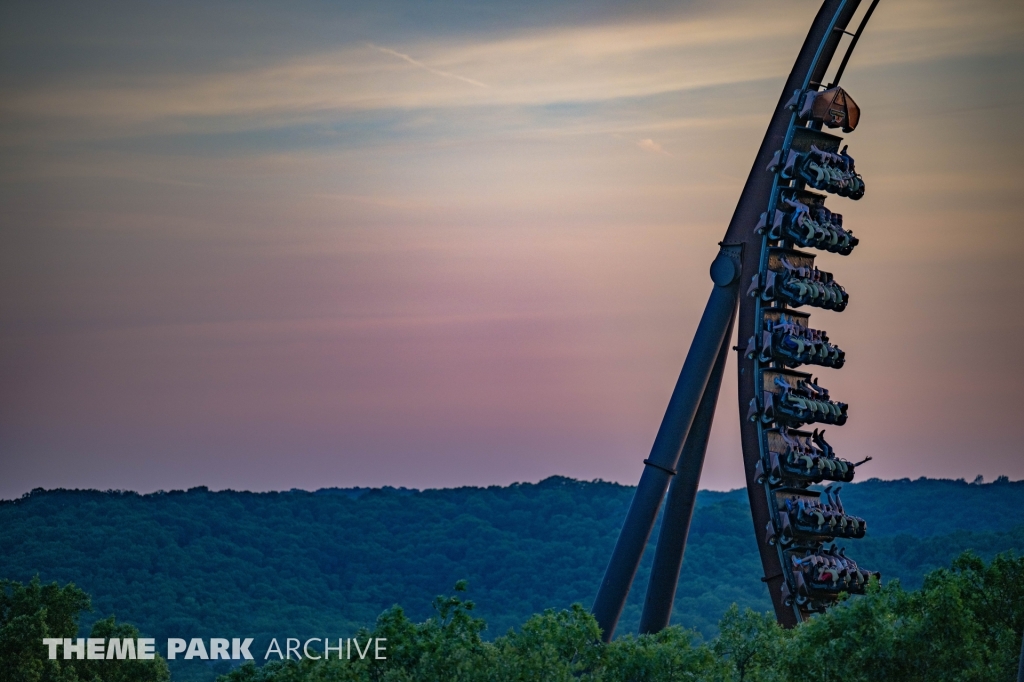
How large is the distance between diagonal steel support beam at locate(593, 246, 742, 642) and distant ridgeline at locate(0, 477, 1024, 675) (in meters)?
81.4

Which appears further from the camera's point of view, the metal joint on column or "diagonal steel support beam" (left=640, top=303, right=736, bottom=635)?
"diagonal steel support beam" (left=640, top=303, right=736, bottom=635)

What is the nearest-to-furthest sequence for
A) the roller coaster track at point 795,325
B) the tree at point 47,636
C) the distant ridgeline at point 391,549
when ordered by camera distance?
the roller coaster track at point 795,325 → the tree at point 47,636 → the distant ridgeline at point 391,549

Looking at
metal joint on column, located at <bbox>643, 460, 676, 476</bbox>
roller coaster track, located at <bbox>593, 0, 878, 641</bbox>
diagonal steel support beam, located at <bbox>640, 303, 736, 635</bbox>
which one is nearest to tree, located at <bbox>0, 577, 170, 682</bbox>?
diagonal steel support beam, located at <bbox>640, 303, 736, 635</bbox>

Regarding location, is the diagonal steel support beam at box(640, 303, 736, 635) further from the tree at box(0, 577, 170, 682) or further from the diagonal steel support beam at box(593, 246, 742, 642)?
the tree at box(0, 577, 170, 682)

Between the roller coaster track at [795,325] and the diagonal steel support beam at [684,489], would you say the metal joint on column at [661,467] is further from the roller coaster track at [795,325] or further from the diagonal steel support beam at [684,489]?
the roller coaster track at [795,325]

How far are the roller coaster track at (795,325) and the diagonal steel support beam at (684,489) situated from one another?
2697mm

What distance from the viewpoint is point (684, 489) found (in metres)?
42.4

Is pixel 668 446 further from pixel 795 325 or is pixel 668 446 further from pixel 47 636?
pixel 47 636

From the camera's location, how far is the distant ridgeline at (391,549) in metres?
137

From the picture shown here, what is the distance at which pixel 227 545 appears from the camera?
166m

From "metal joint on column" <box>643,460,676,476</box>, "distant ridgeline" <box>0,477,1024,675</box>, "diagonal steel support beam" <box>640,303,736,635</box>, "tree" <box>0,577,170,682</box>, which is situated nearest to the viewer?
"metal joint on column" <box>643,460,676,476</box>

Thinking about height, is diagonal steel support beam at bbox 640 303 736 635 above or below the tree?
above

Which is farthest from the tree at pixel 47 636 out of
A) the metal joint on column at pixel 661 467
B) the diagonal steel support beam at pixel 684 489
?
the metal joint on column at pixel 661 467

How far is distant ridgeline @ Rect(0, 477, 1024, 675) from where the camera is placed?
450 feet
